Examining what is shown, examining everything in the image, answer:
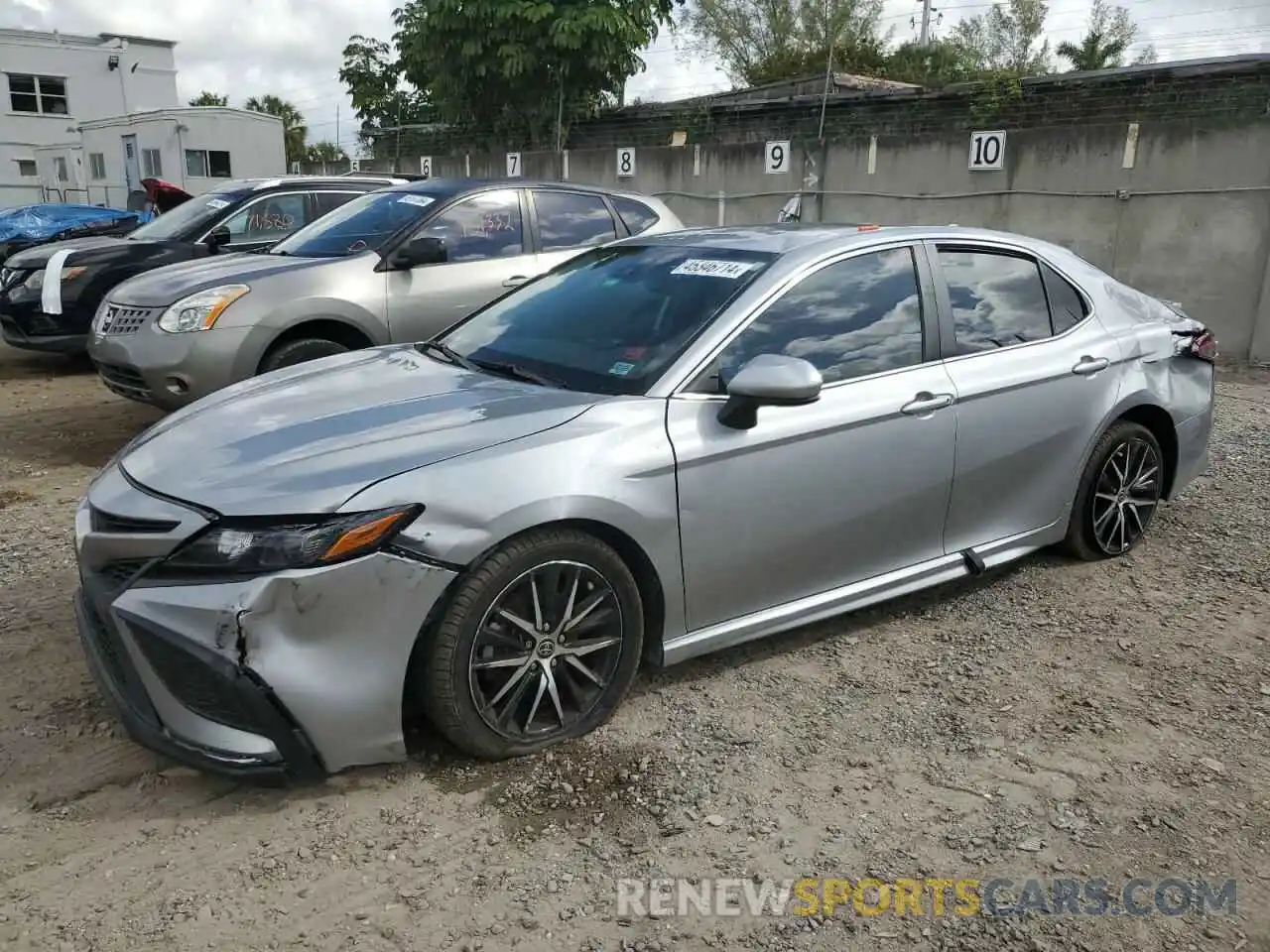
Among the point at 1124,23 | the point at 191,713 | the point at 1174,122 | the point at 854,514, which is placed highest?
the point at 1124,23

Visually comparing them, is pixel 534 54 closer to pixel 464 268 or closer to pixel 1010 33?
pixel 464 268

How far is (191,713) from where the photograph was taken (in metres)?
2.79

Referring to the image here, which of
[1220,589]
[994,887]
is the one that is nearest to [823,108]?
[1220,589]

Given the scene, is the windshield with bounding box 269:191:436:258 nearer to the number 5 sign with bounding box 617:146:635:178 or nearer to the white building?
the number 5 sign with bounding box 617:146:635:178

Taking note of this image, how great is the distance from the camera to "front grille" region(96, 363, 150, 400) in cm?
613

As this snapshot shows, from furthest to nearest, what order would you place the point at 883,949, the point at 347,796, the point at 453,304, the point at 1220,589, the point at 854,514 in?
the point at 453,304
the point at 1220,589
the point at 854,514
the point at 347,796
the point at 883,949

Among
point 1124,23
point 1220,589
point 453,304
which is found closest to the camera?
point 1220,589

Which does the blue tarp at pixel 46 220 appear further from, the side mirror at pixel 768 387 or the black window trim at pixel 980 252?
the side mirror at pixel 768 387

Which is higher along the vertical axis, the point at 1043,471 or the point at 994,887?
the point at 1043,471

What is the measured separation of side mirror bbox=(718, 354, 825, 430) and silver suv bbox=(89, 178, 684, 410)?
264cm

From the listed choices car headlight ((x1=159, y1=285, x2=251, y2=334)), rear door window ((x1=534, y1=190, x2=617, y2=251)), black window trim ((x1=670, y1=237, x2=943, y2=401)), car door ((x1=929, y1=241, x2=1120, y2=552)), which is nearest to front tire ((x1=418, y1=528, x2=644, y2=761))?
black window trim ((x1=670, y1=237, x2=943, y2=401))

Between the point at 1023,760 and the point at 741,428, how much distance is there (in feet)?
4.51

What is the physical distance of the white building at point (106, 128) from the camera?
25.6 meters

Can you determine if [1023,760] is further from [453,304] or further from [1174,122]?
[1174,122]
